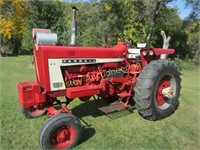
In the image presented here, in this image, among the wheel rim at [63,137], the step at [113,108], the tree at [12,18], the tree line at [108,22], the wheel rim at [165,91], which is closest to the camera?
the wheel rim at [63,137]

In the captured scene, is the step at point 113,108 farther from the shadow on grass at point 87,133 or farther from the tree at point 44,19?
the tree at point 44,19

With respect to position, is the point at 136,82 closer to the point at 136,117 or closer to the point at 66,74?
the point at 136,117

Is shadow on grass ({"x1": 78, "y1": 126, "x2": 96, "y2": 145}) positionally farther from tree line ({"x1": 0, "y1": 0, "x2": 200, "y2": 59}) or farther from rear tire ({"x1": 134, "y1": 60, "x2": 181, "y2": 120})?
tree line ({"x1": 0, "y1": 0, "x2": 200, "y2": 59})

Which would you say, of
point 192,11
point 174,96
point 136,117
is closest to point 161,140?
point 136,117

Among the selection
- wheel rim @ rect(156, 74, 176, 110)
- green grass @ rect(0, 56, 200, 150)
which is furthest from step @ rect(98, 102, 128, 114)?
wheel rim @ rect(156, 74, 176, 110)

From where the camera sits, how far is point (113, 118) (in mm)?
4750

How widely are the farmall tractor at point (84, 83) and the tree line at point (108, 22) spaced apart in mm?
10049

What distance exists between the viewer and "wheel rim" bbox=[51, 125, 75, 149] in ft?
12.3

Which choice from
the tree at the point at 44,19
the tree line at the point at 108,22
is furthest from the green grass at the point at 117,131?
the tree at the point at 44,19

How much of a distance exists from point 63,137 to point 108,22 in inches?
531

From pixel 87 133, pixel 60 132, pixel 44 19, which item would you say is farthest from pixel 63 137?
pixel 44 19

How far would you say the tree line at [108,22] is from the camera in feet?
52.5

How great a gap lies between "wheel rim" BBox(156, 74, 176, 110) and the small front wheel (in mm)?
2077

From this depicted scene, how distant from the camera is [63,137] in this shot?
3.79 metres
